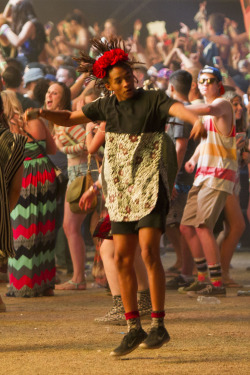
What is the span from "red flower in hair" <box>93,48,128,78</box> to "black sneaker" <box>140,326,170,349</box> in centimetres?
139

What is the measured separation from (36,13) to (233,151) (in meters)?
5.63

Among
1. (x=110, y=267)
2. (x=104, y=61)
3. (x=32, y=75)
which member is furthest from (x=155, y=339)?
(x=32, y=75)

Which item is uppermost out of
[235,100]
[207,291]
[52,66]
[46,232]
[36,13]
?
[36,13]

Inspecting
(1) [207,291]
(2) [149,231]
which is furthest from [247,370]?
(1) [207,291]

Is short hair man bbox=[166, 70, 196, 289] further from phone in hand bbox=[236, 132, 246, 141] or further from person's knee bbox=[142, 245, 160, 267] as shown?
person's knee bbox=[142, 245, 160, 267]

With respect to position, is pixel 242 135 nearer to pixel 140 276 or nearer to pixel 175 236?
pixel 175 236

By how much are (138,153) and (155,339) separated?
0.98 m

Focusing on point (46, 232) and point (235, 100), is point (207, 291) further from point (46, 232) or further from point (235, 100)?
point (235, 100)

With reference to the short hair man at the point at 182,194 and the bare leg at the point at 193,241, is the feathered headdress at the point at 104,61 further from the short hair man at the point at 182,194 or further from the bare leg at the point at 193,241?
the short hair man at the point at 182,194

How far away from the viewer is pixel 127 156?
15.1 ft

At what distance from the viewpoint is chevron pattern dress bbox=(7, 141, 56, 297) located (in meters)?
7.50

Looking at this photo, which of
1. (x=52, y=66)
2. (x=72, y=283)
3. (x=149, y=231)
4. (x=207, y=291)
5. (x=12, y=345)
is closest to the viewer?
(x=149, y=231)

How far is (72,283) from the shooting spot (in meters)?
8.09

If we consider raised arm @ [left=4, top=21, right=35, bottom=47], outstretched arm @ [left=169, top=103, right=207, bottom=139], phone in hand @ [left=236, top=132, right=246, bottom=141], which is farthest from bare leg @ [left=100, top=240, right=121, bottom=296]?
raised arm @ [left=4, top=21, right=35, bottom=47]
